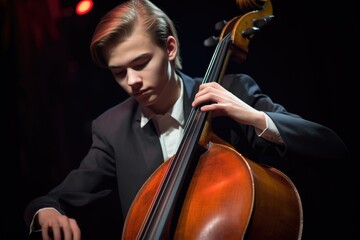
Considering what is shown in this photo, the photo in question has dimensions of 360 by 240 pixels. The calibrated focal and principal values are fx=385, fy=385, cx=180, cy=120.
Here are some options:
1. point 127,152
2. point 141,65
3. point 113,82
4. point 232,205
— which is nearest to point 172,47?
point 141,65

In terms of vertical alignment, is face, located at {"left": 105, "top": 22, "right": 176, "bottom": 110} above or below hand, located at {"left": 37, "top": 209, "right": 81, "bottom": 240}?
above

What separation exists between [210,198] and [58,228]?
47 cm

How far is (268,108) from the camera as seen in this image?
4.06 feet

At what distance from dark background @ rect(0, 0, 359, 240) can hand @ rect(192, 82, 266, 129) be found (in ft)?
1.62

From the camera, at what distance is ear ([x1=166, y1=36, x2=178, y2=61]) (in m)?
1.33

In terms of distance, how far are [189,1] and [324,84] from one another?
0.67m

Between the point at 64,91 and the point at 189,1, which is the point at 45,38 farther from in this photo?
the point at 189,1

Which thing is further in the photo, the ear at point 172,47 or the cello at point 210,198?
the ear at point 172,47

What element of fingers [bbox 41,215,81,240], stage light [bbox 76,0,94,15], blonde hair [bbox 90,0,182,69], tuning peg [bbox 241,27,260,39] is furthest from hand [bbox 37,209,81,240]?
stage light [bbox 76,0,94,15]

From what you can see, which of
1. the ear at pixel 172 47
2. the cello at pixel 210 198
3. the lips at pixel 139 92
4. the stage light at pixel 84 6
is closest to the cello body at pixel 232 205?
the cello at pixel 210 198

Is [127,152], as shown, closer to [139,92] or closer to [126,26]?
[139,92]

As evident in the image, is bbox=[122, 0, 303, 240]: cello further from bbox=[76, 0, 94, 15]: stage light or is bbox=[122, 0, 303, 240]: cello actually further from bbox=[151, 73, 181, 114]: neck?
bbox=[76, 0, 94, 15]: stage light

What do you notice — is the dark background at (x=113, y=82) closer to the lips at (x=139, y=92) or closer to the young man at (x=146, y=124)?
the young man at (x=146, y=124)

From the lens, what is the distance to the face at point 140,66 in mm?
1224
